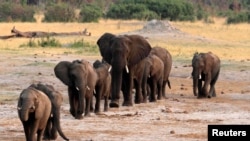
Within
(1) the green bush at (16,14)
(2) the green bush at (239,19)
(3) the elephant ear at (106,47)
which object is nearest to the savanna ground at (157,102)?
(3) the elephant ear at (106,47)

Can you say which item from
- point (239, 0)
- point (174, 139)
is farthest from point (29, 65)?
point (239, 0)

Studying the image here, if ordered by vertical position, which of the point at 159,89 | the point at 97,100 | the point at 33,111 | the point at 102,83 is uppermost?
the point at 33,111

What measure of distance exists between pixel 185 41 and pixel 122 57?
23.4m

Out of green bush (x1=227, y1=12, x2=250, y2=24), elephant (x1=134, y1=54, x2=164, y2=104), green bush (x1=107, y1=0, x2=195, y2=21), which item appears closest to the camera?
elephant (x1=134, y1=54, x2=164, y2=104)

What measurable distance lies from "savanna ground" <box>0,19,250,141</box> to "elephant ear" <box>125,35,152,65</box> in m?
1.03

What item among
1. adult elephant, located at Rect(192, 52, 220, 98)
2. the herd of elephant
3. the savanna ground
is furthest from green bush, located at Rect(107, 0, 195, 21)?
the herd of elephant

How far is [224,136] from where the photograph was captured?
1256cm

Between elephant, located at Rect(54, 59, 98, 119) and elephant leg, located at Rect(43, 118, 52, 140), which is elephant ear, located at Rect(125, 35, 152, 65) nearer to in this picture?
elephant, located at Rect(54, 59, 98, 119)

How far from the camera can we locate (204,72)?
2409cm

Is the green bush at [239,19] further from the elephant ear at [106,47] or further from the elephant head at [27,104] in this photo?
the elephant head at [27,104]

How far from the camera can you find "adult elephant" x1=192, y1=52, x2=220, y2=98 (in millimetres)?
23750

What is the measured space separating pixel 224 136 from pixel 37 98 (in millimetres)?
2965

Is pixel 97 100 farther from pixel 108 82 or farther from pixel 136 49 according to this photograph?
pixel 136 49

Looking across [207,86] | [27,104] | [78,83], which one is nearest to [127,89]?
[207,86]
